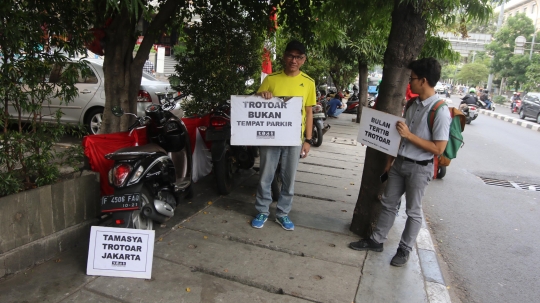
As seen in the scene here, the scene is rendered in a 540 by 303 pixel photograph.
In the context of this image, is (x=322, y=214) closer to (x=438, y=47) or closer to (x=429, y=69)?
(x=429, y=69)

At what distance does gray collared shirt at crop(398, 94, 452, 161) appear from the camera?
3.18 m

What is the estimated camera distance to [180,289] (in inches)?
116

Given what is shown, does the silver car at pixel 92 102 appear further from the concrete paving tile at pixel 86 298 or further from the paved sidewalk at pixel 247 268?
the concrete paving tile at pixel 86 298

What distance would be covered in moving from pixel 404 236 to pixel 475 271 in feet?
3.24

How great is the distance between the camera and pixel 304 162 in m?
7.50

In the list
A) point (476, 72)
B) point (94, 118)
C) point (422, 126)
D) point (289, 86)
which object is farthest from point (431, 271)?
point (476, 72)

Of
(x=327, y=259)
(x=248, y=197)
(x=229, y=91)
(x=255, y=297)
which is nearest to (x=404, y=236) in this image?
(x=327, y=259)

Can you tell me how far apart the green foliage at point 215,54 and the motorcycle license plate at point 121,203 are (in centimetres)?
342

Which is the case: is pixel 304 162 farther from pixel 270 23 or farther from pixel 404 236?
pixel 404 236

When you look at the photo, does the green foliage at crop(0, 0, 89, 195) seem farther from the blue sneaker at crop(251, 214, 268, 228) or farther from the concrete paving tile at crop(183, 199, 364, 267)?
the blue sneaker at crop(251, 214, 268, 228)

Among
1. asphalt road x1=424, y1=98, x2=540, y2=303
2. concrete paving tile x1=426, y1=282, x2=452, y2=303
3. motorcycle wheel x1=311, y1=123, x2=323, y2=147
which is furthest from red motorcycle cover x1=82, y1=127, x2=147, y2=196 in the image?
motorcycle wheel x1=311, y1=123, x2=323, y2=147

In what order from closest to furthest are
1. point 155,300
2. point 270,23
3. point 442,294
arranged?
point 155,300, point 442,294, point 270,23

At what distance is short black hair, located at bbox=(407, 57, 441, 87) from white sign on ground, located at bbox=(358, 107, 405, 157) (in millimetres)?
388

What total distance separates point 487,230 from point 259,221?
3.07m
